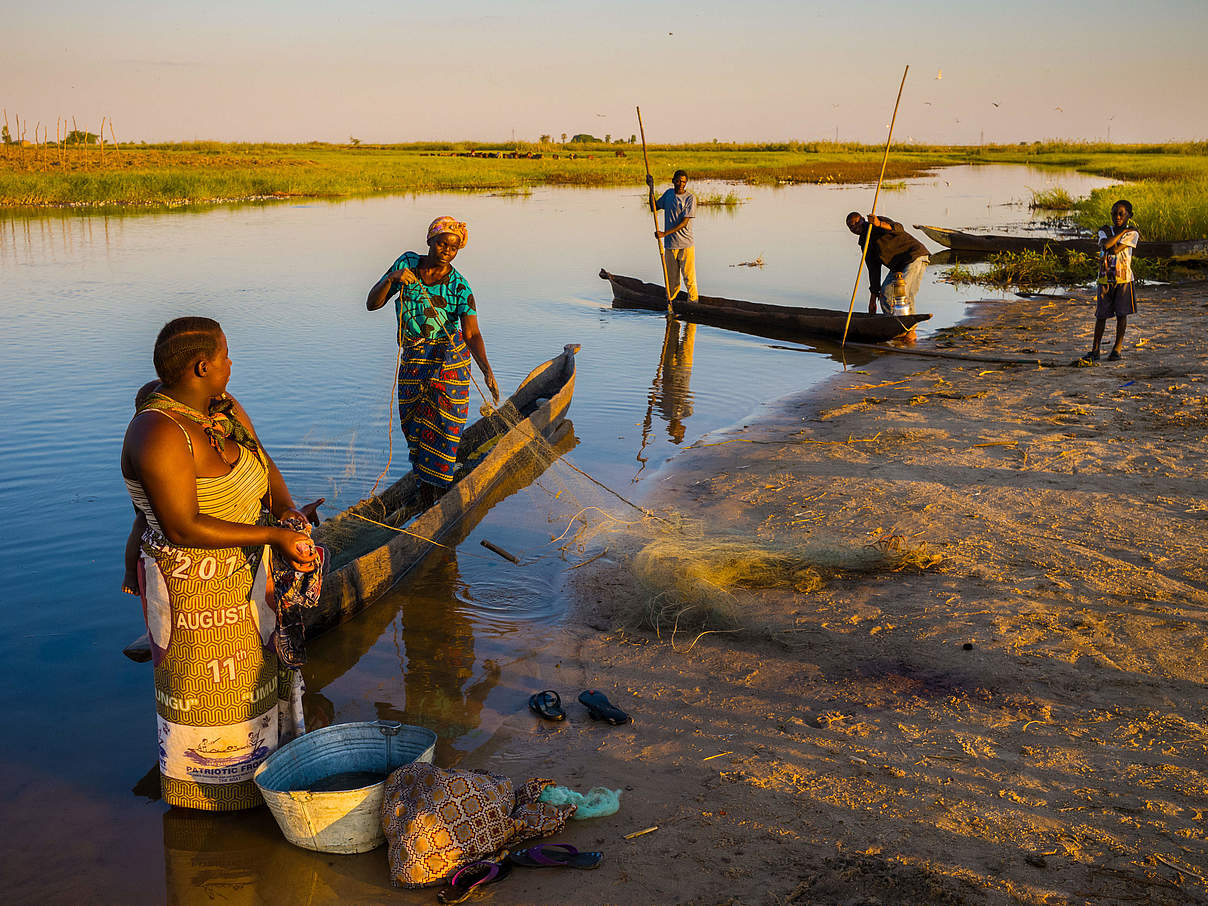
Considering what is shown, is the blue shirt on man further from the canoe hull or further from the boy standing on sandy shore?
the boy standing on sandy shore

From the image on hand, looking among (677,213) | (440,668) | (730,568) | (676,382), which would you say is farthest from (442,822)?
(677,213)

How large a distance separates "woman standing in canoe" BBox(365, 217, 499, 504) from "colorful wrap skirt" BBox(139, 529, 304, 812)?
8.06 feet

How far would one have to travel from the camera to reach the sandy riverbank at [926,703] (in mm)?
2697

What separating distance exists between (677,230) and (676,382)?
11.0 feet

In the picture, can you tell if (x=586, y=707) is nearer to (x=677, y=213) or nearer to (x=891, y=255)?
(x=891, y=255)

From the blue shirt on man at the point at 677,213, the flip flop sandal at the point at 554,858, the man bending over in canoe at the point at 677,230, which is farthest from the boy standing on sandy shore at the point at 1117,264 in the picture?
the flip flop sandal at the point at 554,858

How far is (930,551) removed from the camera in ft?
16.4

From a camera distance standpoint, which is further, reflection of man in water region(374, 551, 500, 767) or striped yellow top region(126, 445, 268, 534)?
reflection of man in water region(374, 551, 500, 767)

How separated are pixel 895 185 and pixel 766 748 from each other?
129 feet

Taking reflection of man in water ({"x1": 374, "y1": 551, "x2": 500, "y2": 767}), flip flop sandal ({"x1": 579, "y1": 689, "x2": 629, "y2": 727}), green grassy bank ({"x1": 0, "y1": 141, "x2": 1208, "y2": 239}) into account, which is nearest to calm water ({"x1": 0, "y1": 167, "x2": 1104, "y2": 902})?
reflection of man in water ({"x1": 374, "y1": 551, "x2": 500, "y2": 767})

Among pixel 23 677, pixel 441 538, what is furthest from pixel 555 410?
pixel 23 677

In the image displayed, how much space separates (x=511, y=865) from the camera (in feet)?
9.05

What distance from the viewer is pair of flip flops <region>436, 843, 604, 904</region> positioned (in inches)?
104

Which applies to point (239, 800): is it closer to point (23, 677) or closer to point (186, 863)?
point (186, 863)
